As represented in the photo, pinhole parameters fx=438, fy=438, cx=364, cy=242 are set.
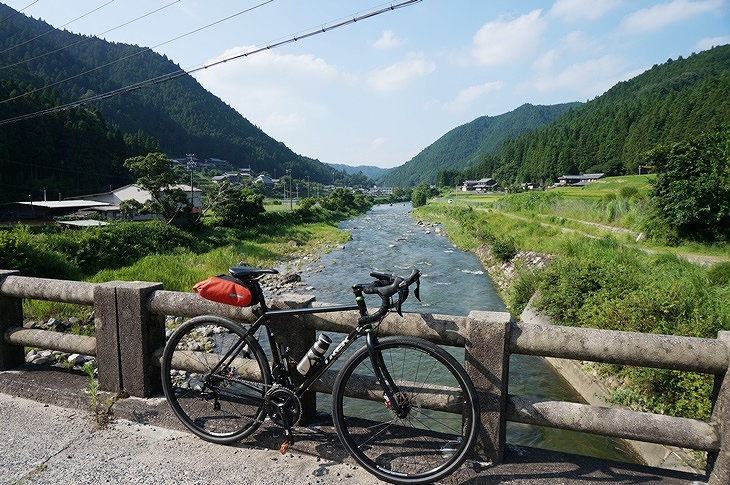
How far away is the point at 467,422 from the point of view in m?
2.84

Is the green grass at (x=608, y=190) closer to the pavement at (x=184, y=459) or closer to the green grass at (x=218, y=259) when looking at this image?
the green grass at (x=218, y=259)

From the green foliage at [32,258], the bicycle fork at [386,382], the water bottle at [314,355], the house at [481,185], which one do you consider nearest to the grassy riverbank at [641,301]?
the bicycle fork at [386,382]

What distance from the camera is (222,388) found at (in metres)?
3.61

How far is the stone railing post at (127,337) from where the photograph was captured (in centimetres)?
389

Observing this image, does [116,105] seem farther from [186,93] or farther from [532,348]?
[532,348]

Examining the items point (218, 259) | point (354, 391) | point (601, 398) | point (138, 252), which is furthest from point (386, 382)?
point (138, 252)

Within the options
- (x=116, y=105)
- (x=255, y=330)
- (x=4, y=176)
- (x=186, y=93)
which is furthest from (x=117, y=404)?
(x=186, y=93)

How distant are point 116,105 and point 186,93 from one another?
53021 mm

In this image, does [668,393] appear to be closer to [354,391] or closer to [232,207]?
[354,391]

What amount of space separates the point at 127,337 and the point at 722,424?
4540 mm

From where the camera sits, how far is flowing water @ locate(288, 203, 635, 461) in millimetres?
7098

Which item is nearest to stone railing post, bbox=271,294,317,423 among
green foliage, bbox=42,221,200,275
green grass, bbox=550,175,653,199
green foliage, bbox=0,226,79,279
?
green foliage, bbox=0,226,79,279

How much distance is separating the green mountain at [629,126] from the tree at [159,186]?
4390cm

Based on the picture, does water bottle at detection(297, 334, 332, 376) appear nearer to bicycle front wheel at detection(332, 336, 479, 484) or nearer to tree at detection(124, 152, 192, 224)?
bicycle front wheel at detection(332, 336, 479, 484)
